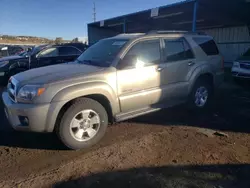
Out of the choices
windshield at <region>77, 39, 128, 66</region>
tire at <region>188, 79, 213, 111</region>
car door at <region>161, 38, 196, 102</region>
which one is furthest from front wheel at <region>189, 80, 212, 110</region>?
windshield at <region>77, 39, 128, 66</region>

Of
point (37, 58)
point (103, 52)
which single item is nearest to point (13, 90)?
point (103, 52)

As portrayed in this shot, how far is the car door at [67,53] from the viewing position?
9773 millimetres

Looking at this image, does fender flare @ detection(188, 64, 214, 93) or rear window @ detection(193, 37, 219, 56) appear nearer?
fender flare @ detection(188, 64, 214, 93)

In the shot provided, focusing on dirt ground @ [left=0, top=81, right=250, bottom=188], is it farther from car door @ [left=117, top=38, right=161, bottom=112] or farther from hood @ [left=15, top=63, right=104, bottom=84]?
→ hood @ [left=15, top=63, right=104, bottom=84]

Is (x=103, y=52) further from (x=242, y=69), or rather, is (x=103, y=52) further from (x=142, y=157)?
(x=242, y=69)

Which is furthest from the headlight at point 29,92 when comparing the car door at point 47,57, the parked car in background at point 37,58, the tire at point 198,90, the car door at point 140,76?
the car door at point 47,57

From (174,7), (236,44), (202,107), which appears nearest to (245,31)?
(236,44)

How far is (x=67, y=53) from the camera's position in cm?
1002

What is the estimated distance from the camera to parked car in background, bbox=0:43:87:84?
869 cm

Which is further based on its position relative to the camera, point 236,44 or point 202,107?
point 236,44

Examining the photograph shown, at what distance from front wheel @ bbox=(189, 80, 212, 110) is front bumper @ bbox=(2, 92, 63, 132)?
126 inches

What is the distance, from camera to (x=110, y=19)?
57.4 feet

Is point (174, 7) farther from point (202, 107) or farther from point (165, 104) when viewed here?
point (165, 104)

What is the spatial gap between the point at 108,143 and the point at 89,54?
6.35ft
